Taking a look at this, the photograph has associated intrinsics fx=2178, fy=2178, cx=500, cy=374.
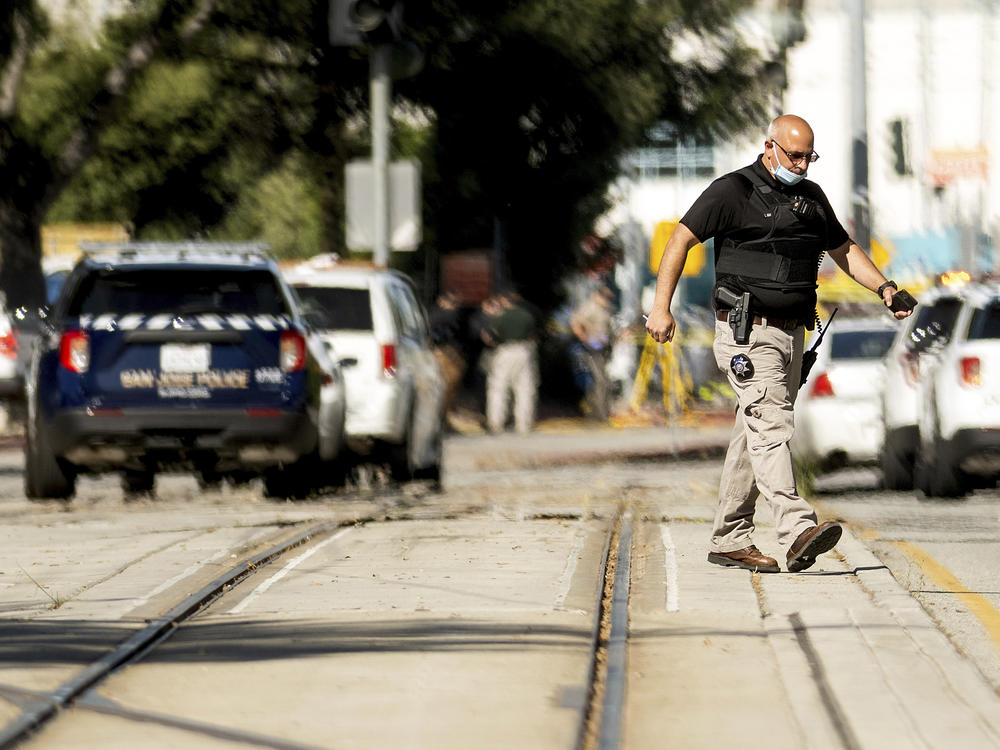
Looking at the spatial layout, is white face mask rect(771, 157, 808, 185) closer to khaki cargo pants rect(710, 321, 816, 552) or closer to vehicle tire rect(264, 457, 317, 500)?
khaki cargo pants rect(710, 321, 816, 552)

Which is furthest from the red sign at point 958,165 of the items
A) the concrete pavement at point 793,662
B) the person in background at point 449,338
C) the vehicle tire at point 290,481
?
the concrete pavement at point 793,662

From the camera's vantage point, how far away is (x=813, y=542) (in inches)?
349

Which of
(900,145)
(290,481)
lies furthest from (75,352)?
(900,145)

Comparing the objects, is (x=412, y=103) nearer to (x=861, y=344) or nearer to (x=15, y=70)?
(x=15, y=70)

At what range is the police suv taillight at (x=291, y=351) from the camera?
1363cm

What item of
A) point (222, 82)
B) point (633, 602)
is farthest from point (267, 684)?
point (222, 82)

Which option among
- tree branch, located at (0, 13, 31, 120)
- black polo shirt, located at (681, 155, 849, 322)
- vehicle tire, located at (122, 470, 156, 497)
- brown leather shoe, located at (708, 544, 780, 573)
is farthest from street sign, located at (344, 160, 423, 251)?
black polo shirt, located at (681, 155, 849, 322)

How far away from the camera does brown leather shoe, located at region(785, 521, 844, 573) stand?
29.1 feet

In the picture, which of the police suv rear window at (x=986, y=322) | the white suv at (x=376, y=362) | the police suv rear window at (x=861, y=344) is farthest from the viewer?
the police suv rear window at (x=861, y=344)

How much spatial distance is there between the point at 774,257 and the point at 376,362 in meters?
7.13

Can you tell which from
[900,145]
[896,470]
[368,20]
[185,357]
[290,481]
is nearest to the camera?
[185,357]

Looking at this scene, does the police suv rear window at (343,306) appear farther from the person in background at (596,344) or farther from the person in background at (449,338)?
the person in background at (596,344)

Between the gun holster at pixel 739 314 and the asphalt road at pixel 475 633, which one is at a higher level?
the gun holster at pixel 739 314

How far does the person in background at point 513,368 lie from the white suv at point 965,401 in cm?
1310
